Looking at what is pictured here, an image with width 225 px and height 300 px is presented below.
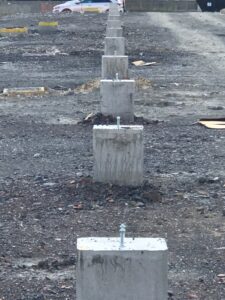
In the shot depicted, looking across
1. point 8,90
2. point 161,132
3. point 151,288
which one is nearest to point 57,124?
point 161,132

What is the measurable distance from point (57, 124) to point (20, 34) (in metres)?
22.4

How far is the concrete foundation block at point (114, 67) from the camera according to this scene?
54.8 feet

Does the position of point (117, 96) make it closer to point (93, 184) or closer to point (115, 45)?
point (93, 184)

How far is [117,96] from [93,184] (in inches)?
180

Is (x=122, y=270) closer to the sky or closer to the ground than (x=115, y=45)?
closer to the sky

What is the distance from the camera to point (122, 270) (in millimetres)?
5988

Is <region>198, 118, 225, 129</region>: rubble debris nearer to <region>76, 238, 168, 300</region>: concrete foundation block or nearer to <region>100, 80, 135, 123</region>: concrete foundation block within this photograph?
<region>100, 80, 135, 123</region>: concrete foundation block

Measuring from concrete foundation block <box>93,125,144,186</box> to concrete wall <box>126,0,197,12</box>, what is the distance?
1895 inches

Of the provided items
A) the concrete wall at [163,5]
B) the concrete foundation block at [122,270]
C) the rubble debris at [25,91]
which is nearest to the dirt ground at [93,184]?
the rubble debris at [25,91]

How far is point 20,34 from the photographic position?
37.4 m

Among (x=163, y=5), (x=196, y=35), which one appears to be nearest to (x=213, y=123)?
(x=196, y=35)

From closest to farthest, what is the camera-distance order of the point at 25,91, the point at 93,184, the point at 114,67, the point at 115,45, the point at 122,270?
the point at 122,270 → the point at 93,184 → the point at 114,67 → the point at 25,91 → the point at 115,45

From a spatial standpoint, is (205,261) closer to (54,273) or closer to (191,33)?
(54,273)

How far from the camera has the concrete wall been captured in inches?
2291
